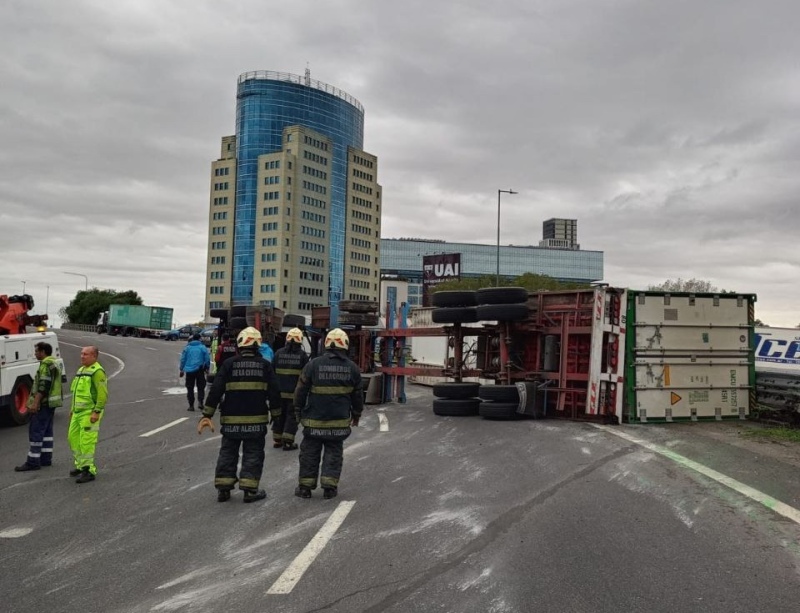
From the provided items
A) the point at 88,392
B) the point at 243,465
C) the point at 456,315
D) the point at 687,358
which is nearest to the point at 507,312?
the point at 456,315

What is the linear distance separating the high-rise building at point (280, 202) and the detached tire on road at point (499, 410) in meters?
104

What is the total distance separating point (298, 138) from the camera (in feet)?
380

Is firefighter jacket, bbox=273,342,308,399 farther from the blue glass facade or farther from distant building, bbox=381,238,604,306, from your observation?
distant building, bbox=381,238,604,306

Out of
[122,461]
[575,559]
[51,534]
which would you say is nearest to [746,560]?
[575,559]

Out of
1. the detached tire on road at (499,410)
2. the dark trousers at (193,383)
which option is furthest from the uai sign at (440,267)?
the detached tire on road at (499,410)

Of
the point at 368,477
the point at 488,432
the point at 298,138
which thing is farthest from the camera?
the point at 298,138

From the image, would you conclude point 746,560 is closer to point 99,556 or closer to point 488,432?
point 99,556

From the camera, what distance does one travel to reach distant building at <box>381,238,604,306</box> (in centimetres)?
16200

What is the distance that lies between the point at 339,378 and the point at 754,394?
32.7 ft

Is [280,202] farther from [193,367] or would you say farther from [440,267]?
[193,367]

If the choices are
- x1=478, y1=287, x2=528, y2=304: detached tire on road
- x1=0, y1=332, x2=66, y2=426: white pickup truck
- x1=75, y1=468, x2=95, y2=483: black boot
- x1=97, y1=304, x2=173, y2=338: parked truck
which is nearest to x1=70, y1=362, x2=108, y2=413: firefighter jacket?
x1=75, y1=468, x2=95, y2=483: black boot

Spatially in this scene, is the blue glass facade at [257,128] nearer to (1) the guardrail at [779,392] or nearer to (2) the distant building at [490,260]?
(2) the distant building at [490,260]

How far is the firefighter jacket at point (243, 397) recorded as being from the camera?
6.52 meters

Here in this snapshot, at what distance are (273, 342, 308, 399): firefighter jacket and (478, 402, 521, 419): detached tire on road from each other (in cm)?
477
